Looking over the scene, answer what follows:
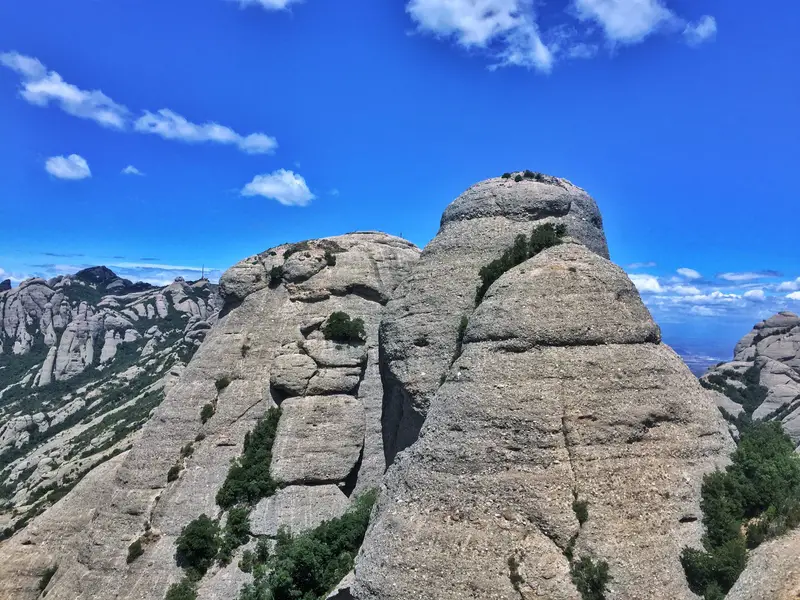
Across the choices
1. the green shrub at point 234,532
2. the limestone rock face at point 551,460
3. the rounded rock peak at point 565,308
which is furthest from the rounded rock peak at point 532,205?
the green shrub at point 234,532

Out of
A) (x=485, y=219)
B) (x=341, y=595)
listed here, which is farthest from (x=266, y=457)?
(x=485, y=219)

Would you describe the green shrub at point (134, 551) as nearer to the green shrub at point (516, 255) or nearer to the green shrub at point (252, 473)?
the green shrub at point (252, 473)

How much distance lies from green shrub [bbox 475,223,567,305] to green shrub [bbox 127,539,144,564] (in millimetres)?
23540

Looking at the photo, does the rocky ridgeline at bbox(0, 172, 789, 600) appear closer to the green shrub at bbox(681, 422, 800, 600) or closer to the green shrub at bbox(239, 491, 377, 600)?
the green shrub at bbox(681, 422, 800, 600)

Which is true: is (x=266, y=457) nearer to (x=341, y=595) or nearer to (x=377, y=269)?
(x=341, y=595)

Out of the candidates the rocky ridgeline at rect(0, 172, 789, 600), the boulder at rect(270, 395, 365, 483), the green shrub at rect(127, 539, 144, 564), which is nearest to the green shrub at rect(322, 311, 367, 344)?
the rocky ridgeline at rect(0, 172, 789, 600)

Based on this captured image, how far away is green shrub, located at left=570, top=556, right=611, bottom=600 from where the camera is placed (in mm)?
17328

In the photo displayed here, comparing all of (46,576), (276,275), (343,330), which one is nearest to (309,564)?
(343,330)

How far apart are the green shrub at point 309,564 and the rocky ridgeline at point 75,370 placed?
2364 centimetres

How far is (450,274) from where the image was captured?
29969mm

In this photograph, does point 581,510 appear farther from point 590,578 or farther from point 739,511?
point 739,511

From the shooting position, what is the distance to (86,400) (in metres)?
107

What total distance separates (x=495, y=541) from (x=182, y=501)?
830 inches

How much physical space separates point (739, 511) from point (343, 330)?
24.8m
